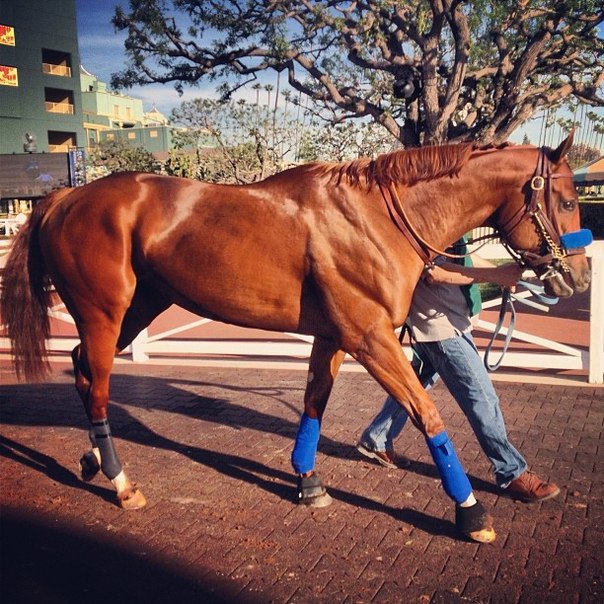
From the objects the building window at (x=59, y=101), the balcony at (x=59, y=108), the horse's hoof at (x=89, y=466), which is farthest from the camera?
the building window at (x=59, y=101)

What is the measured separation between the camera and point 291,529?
3.41 meters

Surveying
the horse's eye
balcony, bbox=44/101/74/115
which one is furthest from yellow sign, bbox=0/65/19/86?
the horse's eye

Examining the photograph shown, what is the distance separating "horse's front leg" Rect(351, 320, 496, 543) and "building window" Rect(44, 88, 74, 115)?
4927cm

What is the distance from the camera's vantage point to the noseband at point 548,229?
313 centimetres

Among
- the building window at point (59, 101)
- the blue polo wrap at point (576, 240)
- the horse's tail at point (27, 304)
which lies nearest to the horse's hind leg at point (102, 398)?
the horse's tail at point (27, 304)

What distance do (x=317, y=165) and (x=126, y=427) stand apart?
301 cm

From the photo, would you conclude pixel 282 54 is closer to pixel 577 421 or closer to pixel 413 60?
pixel 413 60

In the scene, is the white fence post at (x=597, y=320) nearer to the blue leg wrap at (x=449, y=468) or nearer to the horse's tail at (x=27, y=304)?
the blue leg wrap at (x=449, y=468)

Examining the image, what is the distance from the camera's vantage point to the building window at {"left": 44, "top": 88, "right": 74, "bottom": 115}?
46.6 m

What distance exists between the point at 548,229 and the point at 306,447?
1881 mm

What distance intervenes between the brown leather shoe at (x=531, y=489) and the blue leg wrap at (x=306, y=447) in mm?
1197

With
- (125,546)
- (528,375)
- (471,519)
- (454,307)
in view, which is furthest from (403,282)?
(528,375)

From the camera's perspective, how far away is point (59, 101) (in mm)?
47625

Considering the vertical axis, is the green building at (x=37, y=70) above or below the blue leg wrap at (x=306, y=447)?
above
